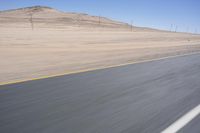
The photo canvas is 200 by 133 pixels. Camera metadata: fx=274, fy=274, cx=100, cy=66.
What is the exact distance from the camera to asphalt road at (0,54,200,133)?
4.47m

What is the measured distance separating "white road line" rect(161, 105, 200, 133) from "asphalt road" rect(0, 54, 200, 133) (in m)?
0.08

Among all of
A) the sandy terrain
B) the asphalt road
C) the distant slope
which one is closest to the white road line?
the asphalt road

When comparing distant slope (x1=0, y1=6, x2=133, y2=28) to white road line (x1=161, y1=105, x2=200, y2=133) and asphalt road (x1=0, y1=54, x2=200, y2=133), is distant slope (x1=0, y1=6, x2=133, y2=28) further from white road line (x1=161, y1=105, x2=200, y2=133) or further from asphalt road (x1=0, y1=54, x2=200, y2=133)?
white road line (x1=161, y1=105, x2=200, y2=133)

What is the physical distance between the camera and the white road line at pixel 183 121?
4.53m

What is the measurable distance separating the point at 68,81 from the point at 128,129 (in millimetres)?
3973

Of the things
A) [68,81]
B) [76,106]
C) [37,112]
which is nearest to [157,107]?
[76,106]

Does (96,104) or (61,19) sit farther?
(61,19)

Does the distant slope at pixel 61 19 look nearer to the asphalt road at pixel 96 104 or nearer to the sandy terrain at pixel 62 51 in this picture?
the sandy terrain at pixel 62 51

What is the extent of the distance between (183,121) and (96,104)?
1.77m

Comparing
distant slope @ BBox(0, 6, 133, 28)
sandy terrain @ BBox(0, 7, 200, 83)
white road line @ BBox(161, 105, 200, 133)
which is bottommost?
sandy terrain @ BBox(0, 7, 200, 83)

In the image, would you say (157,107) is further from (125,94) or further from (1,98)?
(1,98)

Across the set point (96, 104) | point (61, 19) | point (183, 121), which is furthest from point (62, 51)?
point (61, 19)

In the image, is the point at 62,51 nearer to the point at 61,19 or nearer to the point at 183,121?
the point at 183,121

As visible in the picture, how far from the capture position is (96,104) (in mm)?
5727
